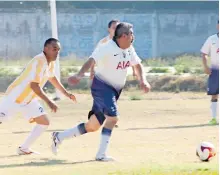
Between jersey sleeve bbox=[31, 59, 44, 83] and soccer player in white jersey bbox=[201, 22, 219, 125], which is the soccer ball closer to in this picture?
jersey sleeve bbox=[31, 59, 44, 83]

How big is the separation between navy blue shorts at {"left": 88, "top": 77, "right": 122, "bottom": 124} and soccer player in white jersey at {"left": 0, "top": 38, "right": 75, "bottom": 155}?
54cm

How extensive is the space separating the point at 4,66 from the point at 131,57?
20.5 m

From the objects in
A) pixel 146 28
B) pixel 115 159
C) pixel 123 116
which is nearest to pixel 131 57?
pixel 115 159

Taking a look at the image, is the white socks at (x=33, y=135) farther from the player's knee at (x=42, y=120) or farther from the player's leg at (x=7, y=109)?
the player's leg at (x=7, y=109)

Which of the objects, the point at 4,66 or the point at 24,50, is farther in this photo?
the point at 24,50

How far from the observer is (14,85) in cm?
1197

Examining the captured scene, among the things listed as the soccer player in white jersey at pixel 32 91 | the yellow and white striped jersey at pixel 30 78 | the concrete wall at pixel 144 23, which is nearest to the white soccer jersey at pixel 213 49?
the soccer player in white jersey at pixel 32 91

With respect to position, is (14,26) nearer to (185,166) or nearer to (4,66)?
(4,66)

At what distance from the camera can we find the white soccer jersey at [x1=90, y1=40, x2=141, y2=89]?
11.3 metres

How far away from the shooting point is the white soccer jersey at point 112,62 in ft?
37.0

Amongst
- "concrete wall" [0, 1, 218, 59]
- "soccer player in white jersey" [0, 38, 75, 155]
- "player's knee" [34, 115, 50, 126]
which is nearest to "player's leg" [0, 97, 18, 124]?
"soccer player in white jersey" [0, 38, 75, 155]

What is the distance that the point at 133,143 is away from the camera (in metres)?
13.3

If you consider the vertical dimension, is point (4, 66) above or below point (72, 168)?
below

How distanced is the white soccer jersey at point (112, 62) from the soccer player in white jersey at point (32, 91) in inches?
29.0
